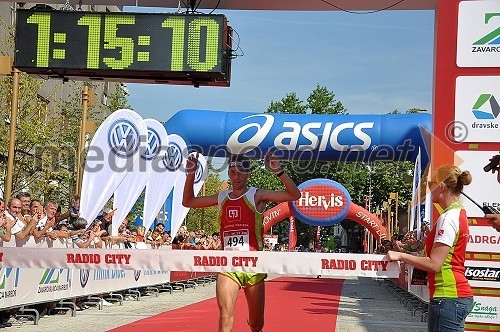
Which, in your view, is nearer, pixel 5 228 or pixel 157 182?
pixel 5 228

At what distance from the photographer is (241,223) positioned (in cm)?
816

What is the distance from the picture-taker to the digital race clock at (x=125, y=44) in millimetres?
10086

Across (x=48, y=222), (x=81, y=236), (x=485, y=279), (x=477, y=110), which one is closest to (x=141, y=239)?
(x=81, y=236)

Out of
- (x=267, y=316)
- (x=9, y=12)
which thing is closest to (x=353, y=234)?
(x=9, y=12)

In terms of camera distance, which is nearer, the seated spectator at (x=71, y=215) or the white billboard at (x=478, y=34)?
the white billboard at (x=478, y=34)

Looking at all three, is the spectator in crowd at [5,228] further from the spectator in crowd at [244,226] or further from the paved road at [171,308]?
the spectator in crowd at [244,226]

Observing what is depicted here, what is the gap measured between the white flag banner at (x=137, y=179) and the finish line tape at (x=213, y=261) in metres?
10.5

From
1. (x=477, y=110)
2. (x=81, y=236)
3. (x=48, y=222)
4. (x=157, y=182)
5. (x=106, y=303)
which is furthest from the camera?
(x=157, y=182)

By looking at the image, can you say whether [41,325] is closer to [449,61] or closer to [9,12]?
[449,61]

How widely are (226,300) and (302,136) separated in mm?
14582

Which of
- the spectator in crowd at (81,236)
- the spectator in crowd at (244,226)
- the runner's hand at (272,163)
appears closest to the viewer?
the runner's hand at (272,163)

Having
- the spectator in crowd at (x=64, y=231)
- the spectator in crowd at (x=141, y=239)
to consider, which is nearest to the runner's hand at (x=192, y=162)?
the spectator in crowd at (x=64, y=231)

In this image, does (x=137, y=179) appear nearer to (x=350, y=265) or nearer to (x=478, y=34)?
(x=478, y=34)

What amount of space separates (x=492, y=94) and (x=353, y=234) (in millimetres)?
78842
